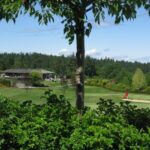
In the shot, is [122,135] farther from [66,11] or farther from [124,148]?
[66,11]

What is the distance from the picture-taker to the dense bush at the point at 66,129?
20.2 ft

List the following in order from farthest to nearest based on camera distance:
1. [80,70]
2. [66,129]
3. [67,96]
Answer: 1. [67,96]
2. [80,70]
3. [66,129]

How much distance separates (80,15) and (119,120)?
6.98 ft

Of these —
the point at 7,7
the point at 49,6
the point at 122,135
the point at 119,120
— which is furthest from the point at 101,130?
the point at 49,6

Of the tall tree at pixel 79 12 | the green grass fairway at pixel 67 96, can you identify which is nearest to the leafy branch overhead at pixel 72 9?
the tall tree at pixel 79 12

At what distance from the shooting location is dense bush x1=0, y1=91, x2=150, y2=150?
616 centimetres

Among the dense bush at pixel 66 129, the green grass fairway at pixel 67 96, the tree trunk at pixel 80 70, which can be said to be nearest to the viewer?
the dense bush at pixel 66 129

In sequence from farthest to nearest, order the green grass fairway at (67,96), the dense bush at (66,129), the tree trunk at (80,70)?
the green grass fairway at (67,96) < the tree trunk at (80,70) < the dense bush at (66,129)

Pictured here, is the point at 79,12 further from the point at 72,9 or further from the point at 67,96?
the point at 67,96

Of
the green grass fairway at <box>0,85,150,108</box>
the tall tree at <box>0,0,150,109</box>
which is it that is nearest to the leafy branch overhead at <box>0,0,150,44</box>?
the tall tree at <box>0,0,150,109</box>

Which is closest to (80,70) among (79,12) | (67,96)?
(79,12)

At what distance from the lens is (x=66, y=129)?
682 cm

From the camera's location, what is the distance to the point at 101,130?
6.28 meters

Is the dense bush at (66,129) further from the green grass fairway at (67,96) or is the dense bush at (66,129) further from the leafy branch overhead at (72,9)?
the green grass fairway at (67,96)
